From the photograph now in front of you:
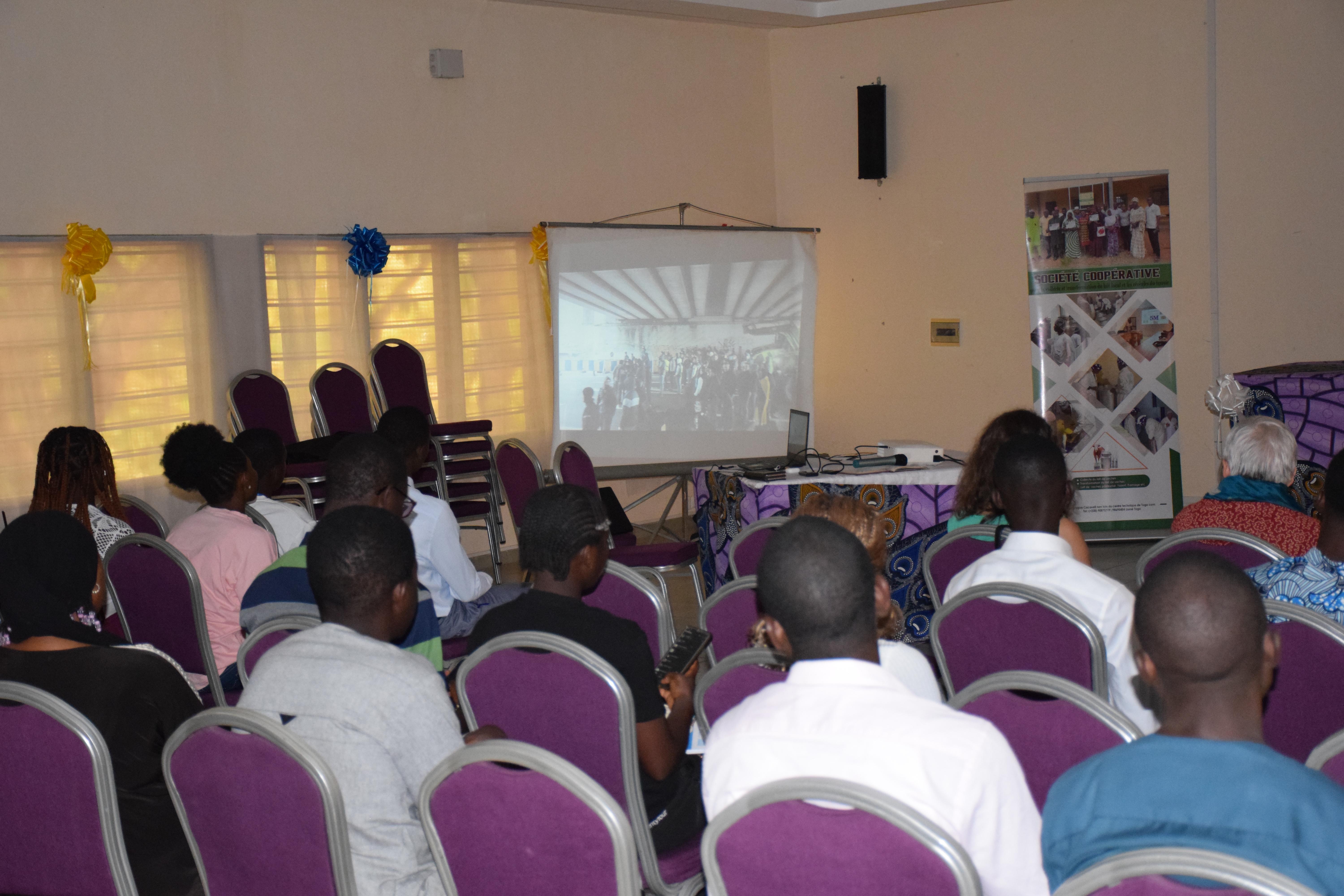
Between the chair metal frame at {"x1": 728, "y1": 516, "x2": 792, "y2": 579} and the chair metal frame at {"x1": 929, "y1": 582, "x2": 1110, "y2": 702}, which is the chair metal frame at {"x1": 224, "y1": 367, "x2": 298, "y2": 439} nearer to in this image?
the chair metal frame at {"x1": 728, "y1": 516, "x2": 792, "y2": 579}

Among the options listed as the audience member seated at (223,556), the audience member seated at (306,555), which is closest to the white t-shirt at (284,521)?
the audience member seated at (223,556)

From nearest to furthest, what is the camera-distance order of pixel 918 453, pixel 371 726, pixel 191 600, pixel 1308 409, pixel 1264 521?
pixel 371 726 → pixel 191 600 → pixel 1264 521 → pixel 918 453 → pixel 1308 409

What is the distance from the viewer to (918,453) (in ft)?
18.1

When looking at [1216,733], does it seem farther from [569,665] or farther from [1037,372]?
[1037,372]

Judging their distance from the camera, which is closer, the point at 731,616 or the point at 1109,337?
the point at 731,616

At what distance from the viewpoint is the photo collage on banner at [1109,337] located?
7035 mm

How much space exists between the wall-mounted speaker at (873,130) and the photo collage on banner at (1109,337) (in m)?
1.00

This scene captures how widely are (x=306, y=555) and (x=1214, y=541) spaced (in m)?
2.19

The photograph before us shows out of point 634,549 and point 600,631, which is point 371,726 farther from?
point 634,549

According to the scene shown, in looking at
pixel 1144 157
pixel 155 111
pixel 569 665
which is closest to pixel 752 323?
pixel 1144 157

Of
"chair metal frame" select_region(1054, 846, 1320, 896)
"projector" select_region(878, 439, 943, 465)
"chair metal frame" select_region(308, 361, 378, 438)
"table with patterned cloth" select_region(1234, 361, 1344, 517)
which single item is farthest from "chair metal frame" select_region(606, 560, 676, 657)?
"table with patterned cloth" select_region(1234, 361, 1344, 517)

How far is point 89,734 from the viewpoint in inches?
73.9

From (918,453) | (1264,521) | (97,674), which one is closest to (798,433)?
(918,453)

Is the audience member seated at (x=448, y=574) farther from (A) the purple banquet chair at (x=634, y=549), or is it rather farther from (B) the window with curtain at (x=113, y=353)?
(B) the window with curtain at (x=113, y=353)
